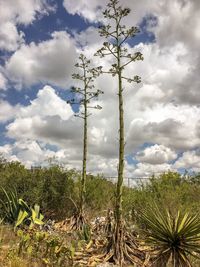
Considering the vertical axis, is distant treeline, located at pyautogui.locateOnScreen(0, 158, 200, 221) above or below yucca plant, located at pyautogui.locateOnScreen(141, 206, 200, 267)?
above

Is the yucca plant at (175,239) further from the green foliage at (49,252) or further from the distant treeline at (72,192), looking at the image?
the distant treeline at (72,192)

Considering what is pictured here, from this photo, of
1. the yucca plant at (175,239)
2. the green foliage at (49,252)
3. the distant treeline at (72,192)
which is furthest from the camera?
the distant treeline at (72,192)

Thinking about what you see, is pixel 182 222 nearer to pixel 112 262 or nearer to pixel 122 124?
pixel 112 262

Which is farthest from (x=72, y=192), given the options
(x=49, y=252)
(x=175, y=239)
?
(x=175, y=239)

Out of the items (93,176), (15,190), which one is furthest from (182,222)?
(93,176)

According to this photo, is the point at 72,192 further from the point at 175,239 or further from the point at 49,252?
the point at 175,239

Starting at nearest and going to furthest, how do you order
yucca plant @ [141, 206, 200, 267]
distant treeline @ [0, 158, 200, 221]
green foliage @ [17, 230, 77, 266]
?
yucca plant @ [141, 206, 200, 267] < green foliage @ [17, 230, 77, 266] < distant treeline @ [0, 158, 200, 221]

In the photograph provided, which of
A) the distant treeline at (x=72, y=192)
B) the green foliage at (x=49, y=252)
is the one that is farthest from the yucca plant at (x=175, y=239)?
the distant treeline at (x=72, y=192)

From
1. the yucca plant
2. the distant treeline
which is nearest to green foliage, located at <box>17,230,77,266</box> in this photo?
the yucca plant

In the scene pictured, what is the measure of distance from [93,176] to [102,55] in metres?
11.2

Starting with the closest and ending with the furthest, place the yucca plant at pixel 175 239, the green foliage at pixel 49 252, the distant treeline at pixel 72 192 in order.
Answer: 1. the yucca plant at pixel 175 239
2. the green foliage at pixel 49 252
3. the distant treeline at pixel 72 192

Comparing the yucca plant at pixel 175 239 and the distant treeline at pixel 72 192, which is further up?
the distant treeline at pixel 72 192

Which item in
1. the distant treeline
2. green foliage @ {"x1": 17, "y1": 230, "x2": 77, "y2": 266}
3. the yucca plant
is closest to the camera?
the yucca plant

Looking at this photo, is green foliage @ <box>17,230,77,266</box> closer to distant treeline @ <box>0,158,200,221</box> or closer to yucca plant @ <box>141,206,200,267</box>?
yucca plant @ <box>141,206,200,267</box>
